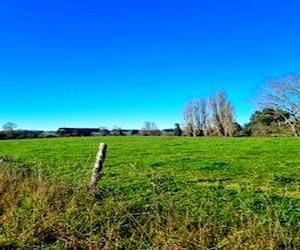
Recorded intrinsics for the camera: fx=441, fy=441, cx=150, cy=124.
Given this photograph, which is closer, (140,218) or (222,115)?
(140,218)

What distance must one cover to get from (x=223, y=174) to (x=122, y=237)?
823 cm

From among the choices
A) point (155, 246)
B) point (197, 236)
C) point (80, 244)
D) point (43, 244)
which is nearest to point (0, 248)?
point (43, 244)

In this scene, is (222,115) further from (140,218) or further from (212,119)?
(140,218)

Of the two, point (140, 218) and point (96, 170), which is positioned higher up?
point (96, 170)

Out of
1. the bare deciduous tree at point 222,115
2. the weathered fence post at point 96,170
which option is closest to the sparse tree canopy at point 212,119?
the bare deciduous tree at point 222,115

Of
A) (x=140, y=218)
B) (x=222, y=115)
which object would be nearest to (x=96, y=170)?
(x=140, y=218)

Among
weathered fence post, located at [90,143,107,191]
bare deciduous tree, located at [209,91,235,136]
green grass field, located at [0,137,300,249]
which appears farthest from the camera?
bare deciduous tree, located at [209,91,235,136]

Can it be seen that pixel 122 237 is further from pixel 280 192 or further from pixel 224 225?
pixel 280 192

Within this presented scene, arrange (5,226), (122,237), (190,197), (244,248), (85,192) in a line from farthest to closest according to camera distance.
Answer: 1. (190,197)
2. (85,192)
3. (5,226)
4. (122,237)
5. (244,248)

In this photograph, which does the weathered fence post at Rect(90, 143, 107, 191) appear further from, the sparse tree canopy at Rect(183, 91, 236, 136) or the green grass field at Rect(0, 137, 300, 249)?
the sparse tree canopy at Rect(183, 91, 236, 136)

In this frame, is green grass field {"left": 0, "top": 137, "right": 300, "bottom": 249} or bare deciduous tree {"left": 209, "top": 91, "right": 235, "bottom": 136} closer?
green grass field {"left": 0, "top": 137, "right": 300, "bottom": 249}

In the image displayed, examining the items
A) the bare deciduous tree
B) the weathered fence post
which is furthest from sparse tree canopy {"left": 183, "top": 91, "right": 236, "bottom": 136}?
the weathered fence post

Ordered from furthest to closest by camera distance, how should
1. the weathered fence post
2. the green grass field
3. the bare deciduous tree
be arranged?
1. the bare deciduous tree
2. the weathered fence post
3. the green grass field

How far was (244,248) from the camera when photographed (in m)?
5.83
